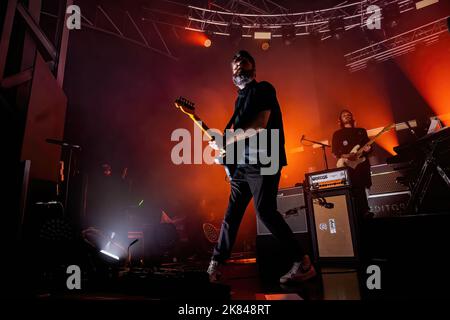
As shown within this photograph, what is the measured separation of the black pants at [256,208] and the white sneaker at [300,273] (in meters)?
0.05

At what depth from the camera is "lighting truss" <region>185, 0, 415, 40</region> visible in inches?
290

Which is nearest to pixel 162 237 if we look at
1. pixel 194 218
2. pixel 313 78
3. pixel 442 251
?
pixel 194 218

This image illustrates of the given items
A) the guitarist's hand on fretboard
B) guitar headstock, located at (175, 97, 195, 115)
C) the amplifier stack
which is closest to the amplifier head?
the amplifier stack

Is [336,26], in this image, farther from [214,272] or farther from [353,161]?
[214,272]

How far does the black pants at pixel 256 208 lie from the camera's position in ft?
7.40

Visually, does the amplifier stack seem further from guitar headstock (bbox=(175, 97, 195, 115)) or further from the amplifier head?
guitar headstock (bbox=(175, 97, 195, 115))

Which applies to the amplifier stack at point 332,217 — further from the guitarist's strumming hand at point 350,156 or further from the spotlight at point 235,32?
the spotlight at point 235,32

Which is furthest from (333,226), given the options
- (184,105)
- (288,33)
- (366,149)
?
(288,33)

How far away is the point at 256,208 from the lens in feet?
7.50

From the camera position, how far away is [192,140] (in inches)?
349

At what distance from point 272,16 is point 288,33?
65 cm

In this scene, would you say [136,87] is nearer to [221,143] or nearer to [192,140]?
[192,140]
